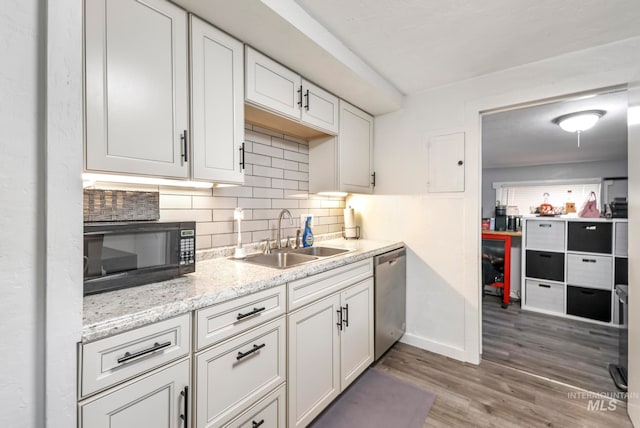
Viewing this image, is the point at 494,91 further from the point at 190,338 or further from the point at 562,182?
the point at 562,182

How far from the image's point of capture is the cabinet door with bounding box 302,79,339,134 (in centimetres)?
194

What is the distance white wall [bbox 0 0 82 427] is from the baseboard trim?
248cm

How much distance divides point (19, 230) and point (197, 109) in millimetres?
884

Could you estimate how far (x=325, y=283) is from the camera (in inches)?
65.4

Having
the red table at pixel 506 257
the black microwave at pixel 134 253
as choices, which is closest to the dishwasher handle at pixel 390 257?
the black microwave at pixel 134 253

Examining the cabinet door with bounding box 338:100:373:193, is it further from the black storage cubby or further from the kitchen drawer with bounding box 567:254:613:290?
the black storage cubby

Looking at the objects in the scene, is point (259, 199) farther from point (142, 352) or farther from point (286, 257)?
point (142, 352)

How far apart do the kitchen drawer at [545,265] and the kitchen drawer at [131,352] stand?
400 centimetres

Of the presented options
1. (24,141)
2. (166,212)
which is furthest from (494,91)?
(24,141)

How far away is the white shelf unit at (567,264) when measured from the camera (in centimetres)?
302

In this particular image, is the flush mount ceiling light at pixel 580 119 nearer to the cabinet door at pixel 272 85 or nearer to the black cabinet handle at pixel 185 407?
the cabinet door at pixel 272 85

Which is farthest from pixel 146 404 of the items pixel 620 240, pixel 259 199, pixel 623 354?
pixel 620 240

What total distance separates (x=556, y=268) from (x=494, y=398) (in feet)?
7.54

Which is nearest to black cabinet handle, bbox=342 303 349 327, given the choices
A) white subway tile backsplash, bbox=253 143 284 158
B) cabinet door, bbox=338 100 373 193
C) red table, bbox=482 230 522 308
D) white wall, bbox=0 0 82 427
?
cabinet door, bbox=338 100 373 193
